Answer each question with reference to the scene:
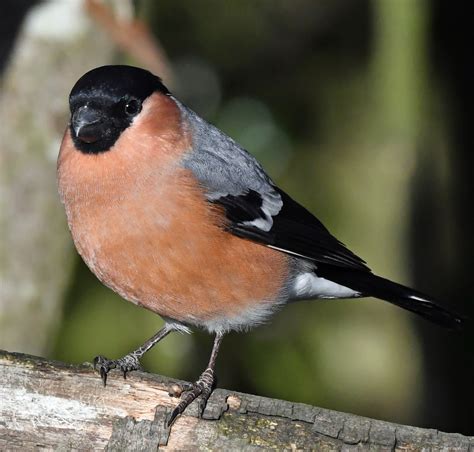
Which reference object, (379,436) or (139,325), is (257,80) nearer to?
(139,325)

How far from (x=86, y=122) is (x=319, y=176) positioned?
2252 millimetres

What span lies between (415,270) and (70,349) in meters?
2.02

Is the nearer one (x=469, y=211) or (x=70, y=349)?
(x=70, y=349)

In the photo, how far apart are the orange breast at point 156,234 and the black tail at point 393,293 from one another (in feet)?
1.82

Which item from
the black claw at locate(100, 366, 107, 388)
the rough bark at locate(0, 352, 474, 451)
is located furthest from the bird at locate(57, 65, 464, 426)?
the rough bark at locate(0, 352, 474, 451)

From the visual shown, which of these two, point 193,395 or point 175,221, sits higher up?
point 175,221

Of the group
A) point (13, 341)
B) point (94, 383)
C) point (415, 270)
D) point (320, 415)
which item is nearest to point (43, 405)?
point (94, 383)

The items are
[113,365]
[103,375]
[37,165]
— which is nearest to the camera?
[103,375]

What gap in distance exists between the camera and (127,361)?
420 cm

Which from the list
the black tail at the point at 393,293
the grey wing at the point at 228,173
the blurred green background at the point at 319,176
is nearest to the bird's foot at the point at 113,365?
the blurred green background at the point at 319,176

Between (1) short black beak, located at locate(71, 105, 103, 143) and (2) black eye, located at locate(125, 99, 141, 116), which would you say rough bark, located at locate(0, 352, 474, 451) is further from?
(2) black eye, located at locate(125, 99, 141, 116)

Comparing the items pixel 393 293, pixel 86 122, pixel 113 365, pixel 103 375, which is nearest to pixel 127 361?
pixel 113 365

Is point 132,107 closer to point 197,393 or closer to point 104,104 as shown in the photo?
point 104,104

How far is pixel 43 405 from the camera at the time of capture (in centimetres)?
349
